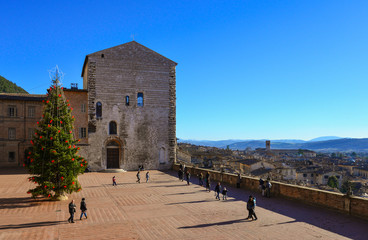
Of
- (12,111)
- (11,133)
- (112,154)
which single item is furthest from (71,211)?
→ (12,111)

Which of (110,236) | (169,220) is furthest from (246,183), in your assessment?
(110,236)

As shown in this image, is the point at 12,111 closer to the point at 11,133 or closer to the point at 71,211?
the point at 11,133

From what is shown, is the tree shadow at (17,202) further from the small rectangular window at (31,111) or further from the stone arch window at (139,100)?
the small rectangular window at (31,111)

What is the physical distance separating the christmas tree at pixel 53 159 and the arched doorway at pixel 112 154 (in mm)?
15687

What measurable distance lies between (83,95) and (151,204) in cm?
2063

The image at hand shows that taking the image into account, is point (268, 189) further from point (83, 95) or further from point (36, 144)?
point (83, 95)

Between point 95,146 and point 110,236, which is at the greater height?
point 95,146

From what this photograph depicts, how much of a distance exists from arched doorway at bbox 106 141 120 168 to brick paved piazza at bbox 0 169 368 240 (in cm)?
1418

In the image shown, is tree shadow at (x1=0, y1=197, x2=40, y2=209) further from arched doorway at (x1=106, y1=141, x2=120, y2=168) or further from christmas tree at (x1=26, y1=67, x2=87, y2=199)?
arched doorway at (x1=106, y1=141, x2=120, y2=168)

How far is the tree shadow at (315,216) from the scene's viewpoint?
12136mm

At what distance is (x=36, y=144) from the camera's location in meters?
17.6

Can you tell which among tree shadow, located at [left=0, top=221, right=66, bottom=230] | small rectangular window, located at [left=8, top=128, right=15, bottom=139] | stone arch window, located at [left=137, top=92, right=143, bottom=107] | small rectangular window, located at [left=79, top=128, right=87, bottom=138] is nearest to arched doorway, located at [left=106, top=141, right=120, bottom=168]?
small rectangular window, located at [left=79, top=128, right=87, bottom=138]

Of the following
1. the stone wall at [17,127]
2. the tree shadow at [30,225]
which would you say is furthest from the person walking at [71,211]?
the stone wall at [17,127]

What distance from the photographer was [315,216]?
46.5 ft
